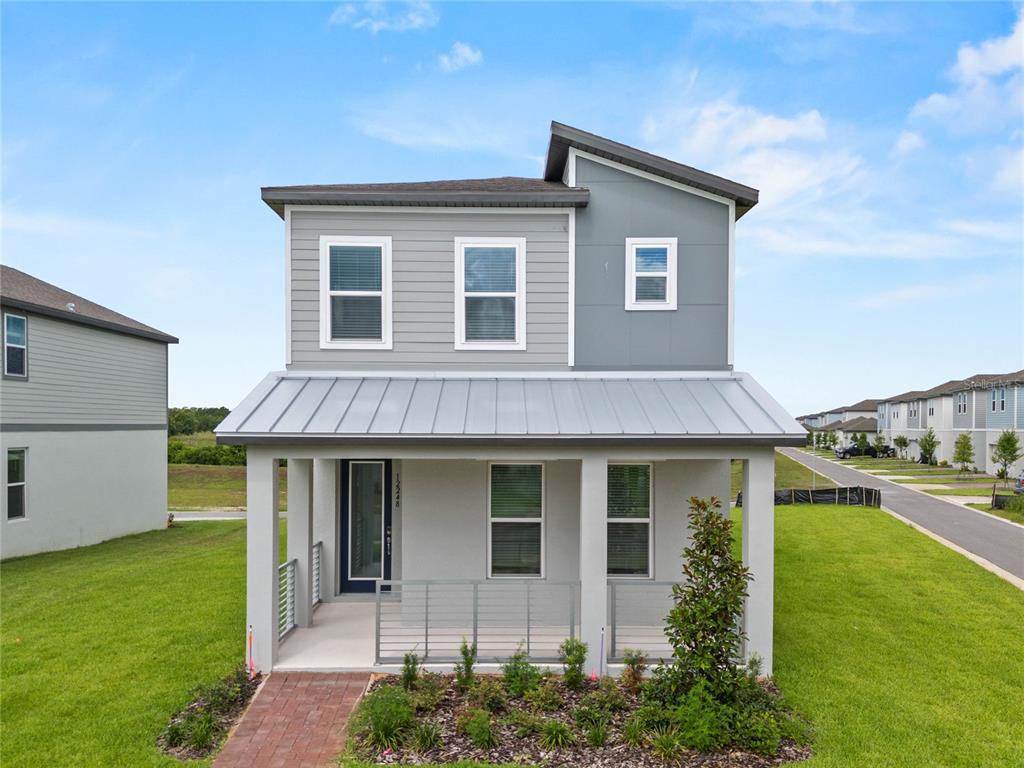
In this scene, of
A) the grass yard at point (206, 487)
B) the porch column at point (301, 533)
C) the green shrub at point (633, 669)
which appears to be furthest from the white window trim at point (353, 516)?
the grass yard at point (206, 487)

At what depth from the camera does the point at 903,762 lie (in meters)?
5.36

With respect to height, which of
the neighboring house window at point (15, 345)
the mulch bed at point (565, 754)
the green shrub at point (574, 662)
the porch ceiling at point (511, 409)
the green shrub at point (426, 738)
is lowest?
the mulch bed at point (565, 754)

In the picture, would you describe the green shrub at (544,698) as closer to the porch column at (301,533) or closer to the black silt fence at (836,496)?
the porch column at (301,533)

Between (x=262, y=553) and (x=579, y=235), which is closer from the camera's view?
(x=262, y=553)

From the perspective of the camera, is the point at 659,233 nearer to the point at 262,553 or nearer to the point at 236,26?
the point at 262,553

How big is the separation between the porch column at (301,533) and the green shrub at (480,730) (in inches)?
147

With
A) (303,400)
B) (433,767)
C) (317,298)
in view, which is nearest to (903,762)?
(433,767)

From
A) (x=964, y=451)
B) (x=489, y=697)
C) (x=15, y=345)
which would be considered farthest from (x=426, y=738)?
(x=964, y=451)

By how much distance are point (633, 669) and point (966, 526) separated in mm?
18559

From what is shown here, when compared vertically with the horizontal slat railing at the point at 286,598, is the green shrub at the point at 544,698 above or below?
below

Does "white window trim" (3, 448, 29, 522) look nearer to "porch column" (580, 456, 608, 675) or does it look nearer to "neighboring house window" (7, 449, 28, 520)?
"neighboring house window" (7, 449, 28, 520)

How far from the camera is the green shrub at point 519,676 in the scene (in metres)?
6.53

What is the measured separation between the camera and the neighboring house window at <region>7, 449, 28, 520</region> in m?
14.6

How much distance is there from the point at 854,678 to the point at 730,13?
12549 mm
